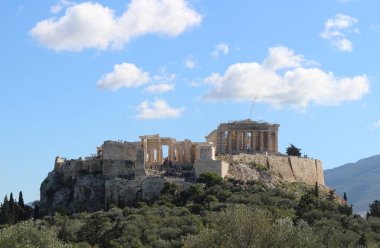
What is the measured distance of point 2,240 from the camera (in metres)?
42.2

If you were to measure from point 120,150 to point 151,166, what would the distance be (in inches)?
135

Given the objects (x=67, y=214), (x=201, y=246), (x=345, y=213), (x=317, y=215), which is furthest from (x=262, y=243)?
(x=67, y=214)

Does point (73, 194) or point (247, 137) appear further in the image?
point (247, 137)

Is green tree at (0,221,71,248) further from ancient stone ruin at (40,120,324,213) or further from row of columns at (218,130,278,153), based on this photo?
row of columns at (218,130,278,153)

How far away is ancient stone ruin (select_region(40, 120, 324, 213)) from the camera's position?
73.9 m

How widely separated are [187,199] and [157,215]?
7668mm

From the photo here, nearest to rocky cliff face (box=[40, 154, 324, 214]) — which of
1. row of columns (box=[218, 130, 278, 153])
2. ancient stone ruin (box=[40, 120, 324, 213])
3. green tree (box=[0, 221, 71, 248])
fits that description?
ancient stone ruin (box=[40, 120, 324, 213])

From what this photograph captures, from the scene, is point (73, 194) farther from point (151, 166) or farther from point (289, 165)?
point (289, 165)

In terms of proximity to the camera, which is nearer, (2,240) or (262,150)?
(2,240)

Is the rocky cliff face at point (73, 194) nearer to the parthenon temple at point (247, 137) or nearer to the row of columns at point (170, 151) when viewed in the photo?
the row of columns at point (170, 151)

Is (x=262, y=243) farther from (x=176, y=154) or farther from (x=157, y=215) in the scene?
(x=176, y=154)

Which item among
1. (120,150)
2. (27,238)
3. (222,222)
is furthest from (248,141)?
(222,222)

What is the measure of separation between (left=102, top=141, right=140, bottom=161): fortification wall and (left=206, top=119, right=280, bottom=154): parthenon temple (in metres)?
11.5

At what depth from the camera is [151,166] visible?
78062 mm
